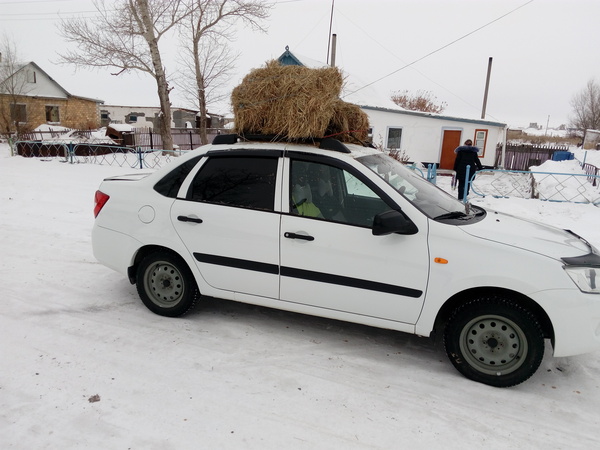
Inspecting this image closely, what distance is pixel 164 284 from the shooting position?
3.99 m

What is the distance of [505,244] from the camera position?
2.96m

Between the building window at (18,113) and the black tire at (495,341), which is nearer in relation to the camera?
the black tire at (495,341)

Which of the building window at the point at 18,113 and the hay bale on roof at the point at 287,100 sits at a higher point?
the building window at the point at 18,113

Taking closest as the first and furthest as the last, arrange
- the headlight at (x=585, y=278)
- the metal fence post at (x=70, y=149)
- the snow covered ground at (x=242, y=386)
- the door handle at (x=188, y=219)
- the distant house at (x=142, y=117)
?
1. the snow covered ground at (x=242, y=386)
2. the headlight at (x=585, y=278)
3. the door handle at (x=188, y=219)
4. the metal fence post at (x=70, y=149)
5. the distant house at (x=142, y=117)

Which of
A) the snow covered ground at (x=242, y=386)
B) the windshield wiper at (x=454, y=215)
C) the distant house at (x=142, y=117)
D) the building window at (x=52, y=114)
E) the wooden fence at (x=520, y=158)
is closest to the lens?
the snow covered ground at (x=242, y=386)

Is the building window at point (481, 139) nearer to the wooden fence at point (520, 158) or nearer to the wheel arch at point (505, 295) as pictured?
the wooden fence at point (520, 158)

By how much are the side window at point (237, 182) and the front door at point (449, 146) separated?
63.8ft

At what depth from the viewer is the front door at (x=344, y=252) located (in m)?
3.13

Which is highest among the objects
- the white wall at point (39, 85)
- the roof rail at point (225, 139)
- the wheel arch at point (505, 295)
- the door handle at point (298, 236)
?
the white wall at point (39, 85)

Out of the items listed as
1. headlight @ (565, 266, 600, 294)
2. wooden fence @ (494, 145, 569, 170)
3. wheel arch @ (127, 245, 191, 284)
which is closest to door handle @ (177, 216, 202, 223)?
wheel arch @ (127, 245, 191, 284)

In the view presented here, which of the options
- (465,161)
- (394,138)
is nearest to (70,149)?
(394,138)

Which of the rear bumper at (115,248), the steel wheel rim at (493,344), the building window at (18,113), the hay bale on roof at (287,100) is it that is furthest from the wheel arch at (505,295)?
the building window at (18,113)

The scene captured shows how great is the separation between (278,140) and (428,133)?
19.2 m

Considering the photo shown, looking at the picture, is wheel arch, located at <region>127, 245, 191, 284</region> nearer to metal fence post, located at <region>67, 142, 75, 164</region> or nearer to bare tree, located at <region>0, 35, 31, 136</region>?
metal fence post, located at <region>67, 142, 75, 164</region>
